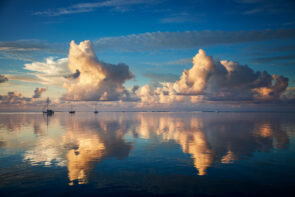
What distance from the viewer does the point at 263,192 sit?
18.3 metres

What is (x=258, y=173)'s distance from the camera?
23.4 meters

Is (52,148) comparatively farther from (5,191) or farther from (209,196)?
(209,196)

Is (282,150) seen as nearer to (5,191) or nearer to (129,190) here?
(129,190)

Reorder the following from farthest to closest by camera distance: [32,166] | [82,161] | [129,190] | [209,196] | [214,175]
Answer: [82,161] → [32,166] → [214,175] → [129,190] → [209,196]

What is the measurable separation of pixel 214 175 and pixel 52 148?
2872 centimetres

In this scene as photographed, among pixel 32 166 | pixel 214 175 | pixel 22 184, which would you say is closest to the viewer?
pixel 22 184

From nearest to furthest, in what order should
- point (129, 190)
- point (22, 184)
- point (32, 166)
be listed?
point (129, 190), point (22, 184), point (32, 166)

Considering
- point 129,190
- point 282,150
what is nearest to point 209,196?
point 129,190

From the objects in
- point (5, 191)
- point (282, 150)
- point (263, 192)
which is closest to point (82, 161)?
point (5, 191)

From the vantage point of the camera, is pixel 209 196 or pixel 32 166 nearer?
pixel 209 196

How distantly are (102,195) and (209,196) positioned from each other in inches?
360

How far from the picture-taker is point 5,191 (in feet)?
60.2

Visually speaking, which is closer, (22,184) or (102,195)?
(102,195)

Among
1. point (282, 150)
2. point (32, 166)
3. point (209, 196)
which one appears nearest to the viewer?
point (209, 196)
